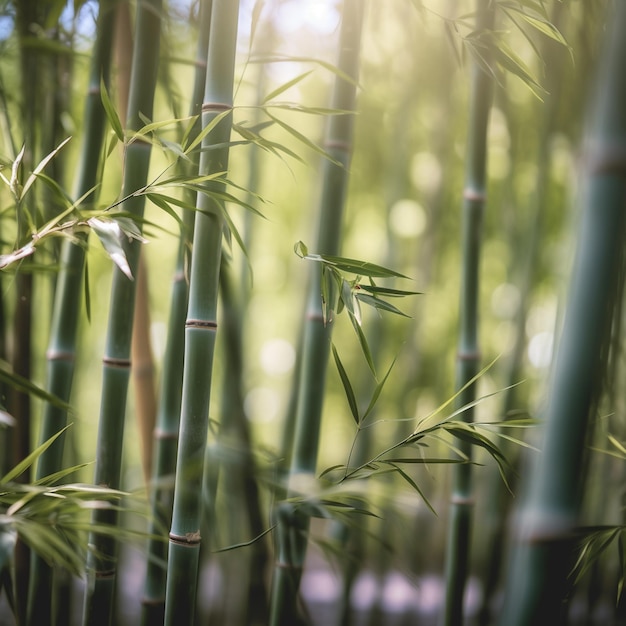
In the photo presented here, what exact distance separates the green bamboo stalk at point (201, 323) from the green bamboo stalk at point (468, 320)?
0.46m

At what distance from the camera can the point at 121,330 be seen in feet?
3.07

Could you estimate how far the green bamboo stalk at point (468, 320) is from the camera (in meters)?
1.08

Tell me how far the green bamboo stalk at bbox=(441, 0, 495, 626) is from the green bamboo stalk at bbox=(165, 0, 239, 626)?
1.51 ft

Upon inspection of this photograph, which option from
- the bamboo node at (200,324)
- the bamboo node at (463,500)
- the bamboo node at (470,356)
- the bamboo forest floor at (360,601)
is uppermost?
the bamboo node at (200,324)

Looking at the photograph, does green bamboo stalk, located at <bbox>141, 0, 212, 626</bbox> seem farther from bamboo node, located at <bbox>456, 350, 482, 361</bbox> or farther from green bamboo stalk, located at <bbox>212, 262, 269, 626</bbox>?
bamboo node, located at <bbox>456, 350, 482, 361</bbox>

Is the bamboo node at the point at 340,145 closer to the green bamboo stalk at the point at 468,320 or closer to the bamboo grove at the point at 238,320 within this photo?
the bamboo grove at the point at 238,320

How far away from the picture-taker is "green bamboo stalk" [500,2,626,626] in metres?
0.52

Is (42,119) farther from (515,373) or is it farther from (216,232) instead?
(515,373)

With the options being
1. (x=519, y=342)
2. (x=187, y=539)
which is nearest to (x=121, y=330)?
(x=187, y=539)

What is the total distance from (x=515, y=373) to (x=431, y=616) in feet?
3.28

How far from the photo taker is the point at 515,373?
1997 millimetres

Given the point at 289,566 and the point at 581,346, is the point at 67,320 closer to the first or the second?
the point at 289,566

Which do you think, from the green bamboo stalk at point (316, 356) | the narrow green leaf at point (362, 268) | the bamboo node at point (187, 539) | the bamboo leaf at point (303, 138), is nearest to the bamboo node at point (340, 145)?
the green bamboo stalk at point (316, 356)

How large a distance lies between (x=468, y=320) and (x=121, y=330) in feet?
1.87
